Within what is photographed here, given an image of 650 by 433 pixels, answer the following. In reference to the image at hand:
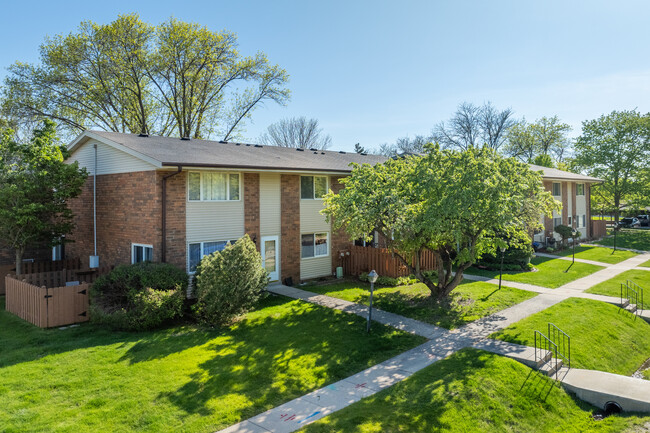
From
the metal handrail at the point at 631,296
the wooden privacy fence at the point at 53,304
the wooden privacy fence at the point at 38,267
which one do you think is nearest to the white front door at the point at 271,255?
the wooden privacy fence at the point at 53,304

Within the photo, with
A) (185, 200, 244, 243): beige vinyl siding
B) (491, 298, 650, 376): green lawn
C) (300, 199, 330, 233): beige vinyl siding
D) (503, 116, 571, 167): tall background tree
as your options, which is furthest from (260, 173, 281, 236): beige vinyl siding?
(503, 116, 571, 167): tall background tree

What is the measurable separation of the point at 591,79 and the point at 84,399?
20.0 meters

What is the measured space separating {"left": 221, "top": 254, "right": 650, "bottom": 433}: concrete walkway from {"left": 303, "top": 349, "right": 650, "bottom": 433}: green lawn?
264 mm

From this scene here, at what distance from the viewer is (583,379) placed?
9117mm

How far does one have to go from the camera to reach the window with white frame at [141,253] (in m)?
13.9

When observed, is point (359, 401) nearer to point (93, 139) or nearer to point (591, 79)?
point (93, 139)

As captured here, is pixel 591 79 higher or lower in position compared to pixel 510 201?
higher

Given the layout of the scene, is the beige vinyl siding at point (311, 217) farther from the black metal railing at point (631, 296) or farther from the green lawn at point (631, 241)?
the green lawn at point (631, 241)

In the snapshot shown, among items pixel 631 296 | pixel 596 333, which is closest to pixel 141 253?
pixel 596 333

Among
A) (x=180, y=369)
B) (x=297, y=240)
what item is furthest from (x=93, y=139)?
(x=180, y=369)

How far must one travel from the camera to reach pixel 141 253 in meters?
14.4

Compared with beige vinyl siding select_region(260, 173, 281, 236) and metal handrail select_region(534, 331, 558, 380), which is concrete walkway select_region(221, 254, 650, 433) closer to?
metal handrail select_region(534, 331, 558, 380)

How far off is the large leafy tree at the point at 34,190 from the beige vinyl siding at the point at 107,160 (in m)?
1.06

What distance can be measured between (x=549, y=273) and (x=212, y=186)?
16424 millimetres
